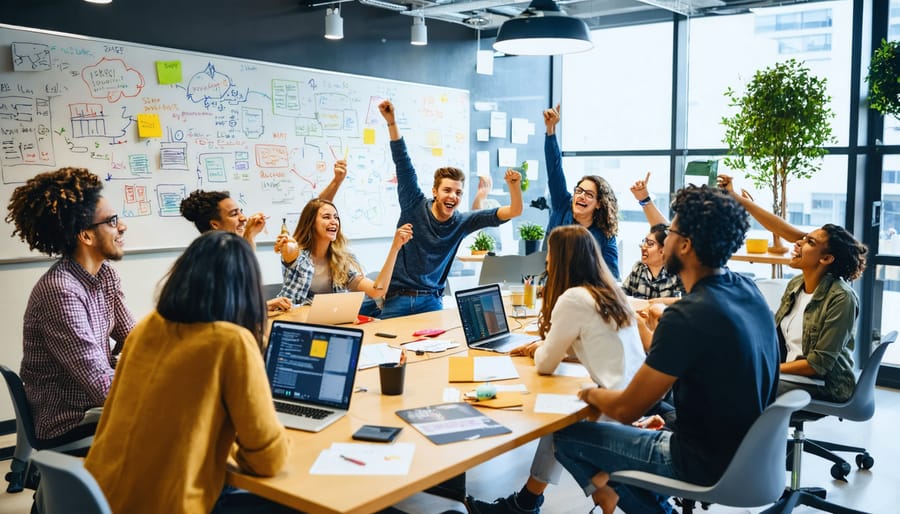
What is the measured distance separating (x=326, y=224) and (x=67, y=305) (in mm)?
1584

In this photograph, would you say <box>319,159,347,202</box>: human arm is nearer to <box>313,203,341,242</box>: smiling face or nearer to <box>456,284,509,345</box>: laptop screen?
<box>313,203,341,242</box>: smiling face

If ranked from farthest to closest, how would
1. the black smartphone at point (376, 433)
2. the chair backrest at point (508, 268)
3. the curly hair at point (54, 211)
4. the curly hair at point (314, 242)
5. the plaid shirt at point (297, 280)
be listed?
1. the chair backrest at point (508, 268)
2. the curly hair at point (314, 242)
3. the plaid shirt at point (297, 280)
4. the curly hair at point (54, 211)
5. the black smartphone at point (376, 433)

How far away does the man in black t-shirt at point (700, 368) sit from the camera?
216cm

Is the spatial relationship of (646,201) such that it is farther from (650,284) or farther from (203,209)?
(203,209)

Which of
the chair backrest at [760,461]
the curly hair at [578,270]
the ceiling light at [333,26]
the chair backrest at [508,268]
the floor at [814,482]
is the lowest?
the floor at [814,482]

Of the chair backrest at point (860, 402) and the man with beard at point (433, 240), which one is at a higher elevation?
the man with beard at point (433, 240)

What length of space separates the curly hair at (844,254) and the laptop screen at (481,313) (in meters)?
1.40

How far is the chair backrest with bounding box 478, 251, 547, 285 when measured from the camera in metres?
4.84

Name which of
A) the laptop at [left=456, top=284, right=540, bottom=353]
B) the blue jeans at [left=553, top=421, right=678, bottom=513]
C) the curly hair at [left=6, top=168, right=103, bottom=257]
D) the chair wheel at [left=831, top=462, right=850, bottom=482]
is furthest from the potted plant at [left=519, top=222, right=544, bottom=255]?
the curly hair at [left=6, top=168, right=103, bottom=257]

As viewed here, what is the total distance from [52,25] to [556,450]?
354cm

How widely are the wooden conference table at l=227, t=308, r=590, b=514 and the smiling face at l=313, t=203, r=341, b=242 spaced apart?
115 cm

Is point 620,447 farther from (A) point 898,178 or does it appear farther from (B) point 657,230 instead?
(A) point 898,178

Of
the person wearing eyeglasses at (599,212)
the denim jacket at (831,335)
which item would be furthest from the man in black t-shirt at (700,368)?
the person wearing eyeglasses at (599,212)

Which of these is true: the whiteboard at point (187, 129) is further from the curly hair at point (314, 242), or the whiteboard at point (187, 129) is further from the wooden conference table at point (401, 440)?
the wooden conference table at point (401, 440)
